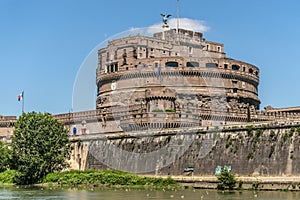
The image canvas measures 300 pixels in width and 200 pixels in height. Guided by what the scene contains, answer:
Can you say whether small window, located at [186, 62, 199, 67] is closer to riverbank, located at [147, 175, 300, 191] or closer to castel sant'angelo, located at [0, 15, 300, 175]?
castel sant'angelo, located at [0, 15, 300, 175]

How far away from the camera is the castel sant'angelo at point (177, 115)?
157 feet

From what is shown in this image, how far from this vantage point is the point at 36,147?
5675 centimetres

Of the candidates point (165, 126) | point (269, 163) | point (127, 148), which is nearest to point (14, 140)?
point (127, 148)

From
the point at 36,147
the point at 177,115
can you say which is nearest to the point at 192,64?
the point at 177,115

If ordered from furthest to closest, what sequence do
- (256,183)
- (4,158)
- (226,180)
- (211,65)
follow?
(211,65), (4,158), (226,180), (256,183)

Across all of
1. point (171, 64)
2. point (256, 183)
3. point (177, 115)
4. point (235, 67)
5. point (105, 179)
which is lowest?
point (256, 183)

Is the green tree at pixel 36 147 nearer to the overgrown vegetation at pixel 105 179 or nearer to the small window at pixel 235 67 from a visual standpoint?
the overgrown vegetation at pixel 105 179

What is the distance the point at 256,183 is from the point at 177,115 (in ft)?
75.1

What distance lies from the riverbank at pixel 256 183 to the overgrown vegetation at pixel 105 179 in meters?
2.24

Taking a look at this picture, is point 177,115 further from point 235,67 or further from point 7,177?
point 235,67

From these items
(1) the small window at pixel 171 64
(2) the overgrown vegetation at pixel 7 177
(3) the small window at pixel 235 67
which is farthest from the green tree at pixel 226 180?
(3) the small window at pixel 235 67

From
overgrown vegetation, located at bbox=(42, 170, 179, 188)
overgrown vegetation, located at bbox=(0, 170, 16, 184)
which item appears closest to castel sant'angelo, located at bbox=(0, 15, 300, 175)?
overgrown vegetation, located at bbox=(42, 170, 179, 188)

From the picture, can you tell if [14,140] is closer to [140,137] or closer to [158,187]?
[140,137]

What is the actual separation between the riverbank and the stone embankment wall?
173cm
